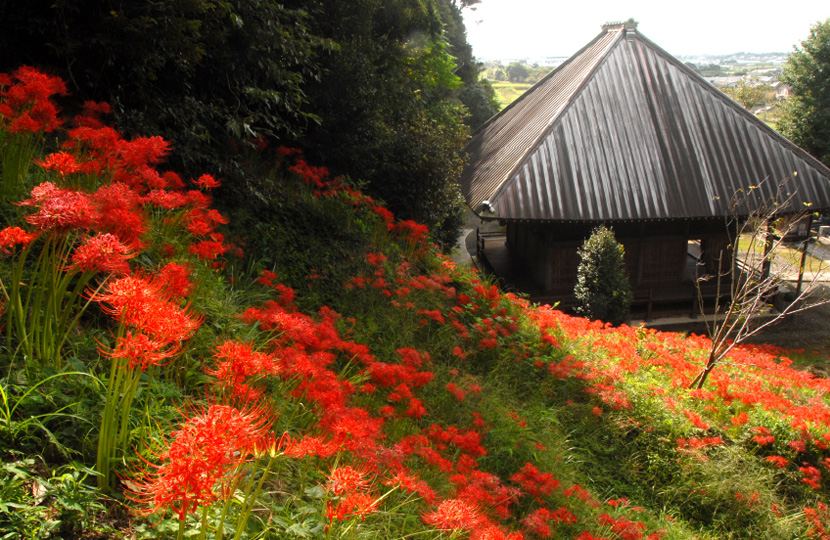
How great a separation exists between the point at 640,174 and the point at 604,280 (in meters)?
3.18

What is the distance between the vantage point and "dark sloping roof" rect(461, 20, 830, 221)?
42.0 ft

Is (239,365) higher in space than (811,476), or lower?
higher

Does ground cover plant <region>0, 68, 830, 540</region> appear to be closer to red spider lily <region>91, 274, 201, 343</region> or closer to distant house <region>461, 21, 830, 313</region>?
red spider lily <region>91, 274, 201, 343</region>

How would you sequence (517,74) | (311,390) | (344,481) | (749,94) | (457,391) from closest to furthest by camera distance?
(344,481) → (311,390) → (457,391) → (749,94) → (517,74)

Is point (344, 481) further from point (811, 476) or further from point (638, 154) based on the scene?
point (638, 154)

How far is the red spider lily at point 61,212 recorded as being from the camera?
222 centimetres

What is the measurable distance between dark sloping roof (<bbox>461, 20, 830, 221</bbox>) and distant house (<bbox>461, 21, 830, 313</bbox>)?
0.09ft

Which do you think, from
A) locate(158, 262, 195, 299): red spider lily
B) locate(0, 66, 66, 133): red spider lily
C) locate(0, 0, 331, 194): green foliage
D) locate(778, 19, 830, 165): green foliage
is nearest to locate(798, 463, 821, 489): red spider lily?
locate(158, 262, 195, 299): red spider lily

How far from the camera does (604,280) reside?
38.9 ft

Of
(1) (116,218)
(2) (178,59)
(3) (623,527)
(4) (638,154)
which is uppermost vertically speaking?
(2) (178,59)

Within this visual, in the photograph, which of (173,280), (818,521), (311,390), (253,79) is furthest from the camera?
(253,79)

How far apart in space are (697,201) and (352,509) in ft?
43.2

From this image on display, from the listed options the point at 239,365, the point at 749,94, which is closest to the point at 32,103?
the point at 239,365

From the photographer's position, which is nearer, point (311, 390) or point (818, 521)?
point (311, 390)
